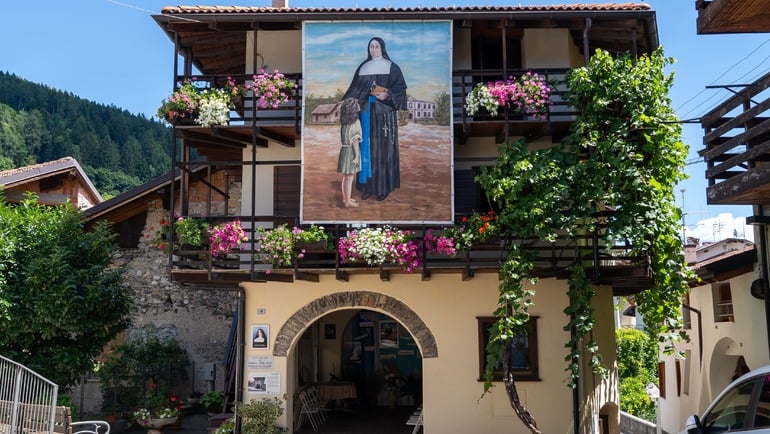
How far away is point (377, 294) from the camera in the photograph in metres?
14.8

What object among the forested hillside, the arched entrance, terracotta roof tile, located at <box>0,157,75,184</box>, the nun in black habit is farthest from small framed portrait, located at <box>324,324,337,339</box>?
the forested hillside

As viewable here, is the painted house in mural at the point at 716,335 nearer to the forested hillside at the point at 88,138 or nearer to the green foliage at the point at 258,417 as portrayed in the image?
the green foliage at the point at 258,417

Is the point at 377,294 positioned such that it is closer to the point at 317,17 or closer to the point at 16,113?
the point at 317,17

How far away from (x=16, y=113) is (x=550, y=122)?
56238 mm

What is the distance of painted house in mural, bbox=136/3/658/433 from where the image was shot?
14.2 m

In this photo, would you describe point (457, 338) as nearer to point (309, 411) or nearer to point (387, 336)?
point (309, 411)

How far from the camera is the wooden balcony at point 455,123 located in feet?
46.9

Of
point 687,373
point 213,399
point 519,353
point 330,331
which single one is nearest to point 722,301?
point 687,373

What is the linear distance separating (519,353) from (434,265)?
7.63 ft

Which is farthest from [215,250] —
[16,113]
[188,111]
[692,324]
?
[16,113]

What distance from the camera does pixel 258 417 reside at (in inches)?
558

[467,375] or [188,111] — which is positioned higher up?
[188,111]

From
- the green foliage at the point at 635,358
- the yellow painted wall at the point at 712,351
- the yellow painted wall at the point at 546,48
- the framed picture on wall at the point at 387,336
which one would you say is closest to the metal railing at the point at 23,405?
the framed picture on wall at the point at 387,336

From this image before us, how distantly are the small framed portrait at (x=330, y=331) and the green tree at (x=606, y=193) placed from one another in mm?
7183
